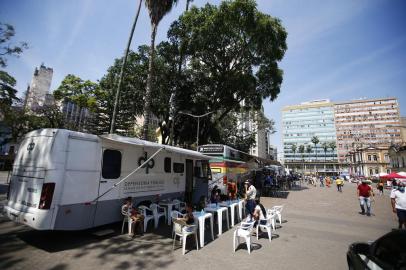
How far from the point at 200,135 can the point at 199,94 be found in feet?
16.1

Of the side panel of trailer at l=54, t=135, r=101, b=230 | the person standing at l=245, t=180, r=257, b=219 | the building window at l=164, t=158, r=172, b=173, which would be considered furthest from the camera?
the building window at l=164, t=158, r=172, b=173

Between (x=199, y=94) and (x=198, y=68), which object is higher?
(x=198, y=68)

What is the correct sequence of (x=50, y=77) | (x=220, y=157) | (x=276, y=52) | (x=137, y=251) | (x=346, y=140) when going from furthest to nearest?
(x=346, y=140)
(x=50, y=77)
(x=276, y=52)
(x=220, y=157)
(x=137, y=251)

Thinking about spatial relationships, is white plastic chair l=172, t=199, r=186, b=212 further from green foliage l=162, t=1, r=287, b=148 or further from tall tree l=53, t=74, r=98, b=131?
tall tree l=53, t=74, r=98, b=131

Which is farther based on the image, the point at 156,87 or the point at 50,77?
the point at 50,77

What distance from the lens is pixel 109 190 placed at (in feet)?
22.2

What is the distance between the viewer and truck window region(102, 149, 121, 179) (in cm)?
692

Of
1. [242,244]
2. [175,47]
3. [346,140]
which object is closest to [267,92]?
[175,47]

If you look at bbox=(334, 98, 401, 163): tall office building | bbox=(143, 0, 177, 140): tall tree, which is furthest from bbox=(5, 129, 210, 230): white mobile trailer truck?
bbox=(334, 98, 401, 163): tall office building

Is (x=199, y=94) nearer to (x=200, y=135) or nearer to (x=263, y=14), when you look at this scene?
(x=200, y=135)

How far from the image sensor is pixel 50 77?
190ft

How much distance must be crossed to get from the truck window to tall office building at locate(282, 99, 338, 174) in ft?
396

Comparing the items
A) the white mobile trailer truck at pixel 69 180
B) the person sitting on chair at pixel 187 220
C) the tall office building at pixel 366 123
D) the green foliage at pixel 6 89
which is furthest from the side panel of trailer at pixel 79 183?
the tall office building at pixel 366 123

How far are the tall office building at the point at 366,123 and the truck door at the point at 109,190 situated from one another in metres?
118
